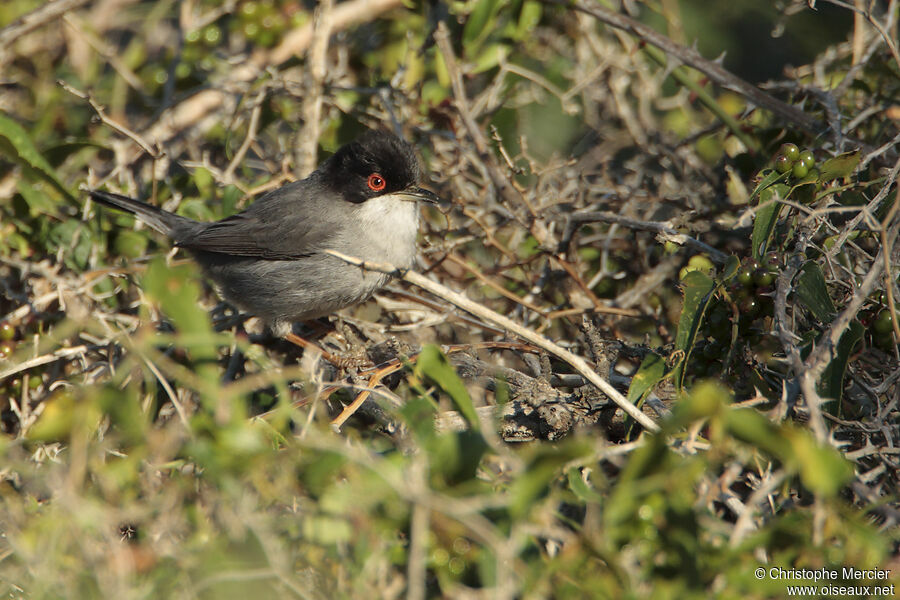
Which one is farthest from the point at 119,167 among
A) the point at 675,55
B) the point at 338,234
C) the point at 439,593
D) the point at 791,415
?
the point at 791,415

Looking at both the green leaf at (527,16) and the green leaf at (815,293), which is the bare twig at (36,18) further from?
the green leaf at (815,293)

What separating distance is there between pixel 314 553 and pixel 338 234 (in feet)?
8.65

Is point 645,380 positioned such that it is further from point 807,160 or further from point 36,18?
point 36,18

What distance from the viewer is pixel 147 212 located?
12.3 ft

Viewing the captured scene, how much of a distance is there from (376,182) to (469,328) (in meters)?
1.09

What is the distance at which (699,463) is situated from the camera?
1.41 meters

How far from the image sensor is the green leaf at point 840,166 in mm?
2480

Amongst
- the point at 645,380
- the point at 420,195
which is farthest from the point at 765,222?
the point at 420,195

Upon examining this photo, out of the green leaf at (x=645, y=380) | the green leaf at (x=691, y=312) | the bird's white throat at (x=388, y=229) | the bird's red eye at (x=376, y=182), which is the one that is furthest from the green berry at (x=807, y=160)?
the bird's red eye at (x=376, y=182)

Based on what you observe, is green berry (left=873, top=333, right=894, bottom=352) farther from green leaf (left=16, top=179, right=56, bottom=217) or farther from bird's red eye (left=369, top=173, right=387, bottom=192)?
green leaf (left=16, top=179, right=56, bottom=217)

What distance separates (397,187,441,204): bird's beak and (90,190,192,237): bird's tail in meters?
1.16

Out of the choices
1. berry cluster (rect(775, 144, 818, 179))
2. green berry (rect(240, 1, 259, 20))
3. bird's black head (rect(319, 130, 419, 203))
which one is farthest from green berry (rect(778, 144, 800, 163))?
green berry (rect(240, 1, 259, 20))

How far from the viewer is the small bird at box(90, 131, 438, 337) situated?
12.5 ft

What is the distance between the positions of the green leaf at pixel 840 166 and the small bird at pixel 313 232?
185cm
